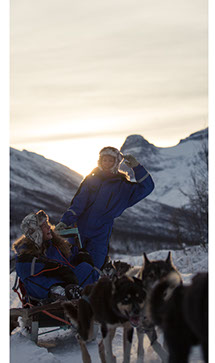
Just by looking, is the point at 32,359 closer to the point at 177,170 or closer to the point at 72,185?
the point at 72,185

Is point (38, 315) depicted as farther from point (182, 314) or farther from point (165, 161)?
point (165, 161)

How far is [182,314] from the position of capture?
2146 mm

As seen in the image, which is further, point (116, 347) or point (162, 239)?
point (162, 239)

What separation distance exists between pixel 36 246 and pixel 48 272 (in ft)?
0.78

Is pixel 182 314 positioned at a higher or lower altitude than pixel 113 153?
lower

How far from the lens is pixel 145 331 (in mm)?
3092

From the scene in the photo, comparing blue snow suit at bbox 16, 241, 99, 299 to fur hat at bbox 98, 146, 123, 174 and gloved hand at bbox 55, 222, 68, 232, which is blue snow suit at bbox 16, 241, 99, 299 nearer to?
gloved hand at bbox 55, 222, 68, 232

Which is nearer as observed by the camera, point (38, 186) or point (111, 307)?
point (111, 307)

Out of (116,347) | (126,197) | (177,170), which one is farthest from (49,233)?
(177,170)

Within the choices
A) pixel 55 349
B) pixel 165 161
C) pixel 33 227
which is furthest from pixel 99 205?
pixel 165 161

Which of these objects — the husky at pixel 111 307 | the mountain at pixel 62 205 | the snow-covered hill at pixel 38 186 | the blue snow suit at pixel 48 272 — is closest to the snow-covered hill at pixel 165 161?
the mountain at pixel 62 205

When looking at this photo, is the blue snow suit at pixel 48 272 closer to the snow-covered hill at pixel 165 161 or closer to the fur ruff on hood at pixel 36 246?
the fur ruff on hood at pixel 36 246

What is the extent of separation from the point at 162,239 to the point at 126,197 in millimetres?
32615

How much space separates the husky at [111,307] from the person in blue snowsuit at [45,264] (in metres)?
0.82
